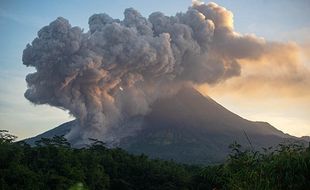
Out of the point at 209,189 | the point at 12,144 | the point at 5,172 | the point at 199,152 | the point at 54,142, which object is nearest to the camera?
the point at 5,172

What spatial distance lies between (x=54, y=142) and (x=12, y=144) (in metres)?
12.0

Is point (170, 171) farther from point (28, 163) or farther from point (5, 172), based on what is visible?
point (5, 172)

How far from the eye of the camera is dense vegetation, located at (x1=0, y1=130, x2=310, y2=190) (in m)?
18.1

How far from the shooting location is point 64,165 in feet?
160

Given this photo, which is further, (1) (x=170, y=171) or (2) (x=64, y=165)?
(1) (x=170, y=171)

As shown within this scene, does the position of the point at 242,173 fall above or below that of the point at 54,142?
below

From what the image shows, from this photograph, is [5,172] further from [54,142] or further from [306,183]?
[306,183]

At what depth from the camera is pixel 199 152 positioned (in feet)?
638

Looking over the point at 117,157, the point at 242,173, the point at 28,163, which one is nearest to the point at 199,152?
the point at 117,157

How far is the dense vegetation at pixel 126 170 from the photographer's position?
59.3 ft

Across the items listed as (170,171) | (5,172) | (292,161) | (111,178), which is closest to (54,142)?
(111,178)

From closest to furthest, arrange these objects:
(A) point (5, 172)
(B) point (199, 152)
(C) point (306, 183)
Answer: (C) point (306, 183), (A) point (5, 172), (B) point (199, 152)

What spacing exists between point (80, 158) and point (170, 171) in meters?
11.3

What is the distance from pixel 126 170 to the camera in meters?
59.5
